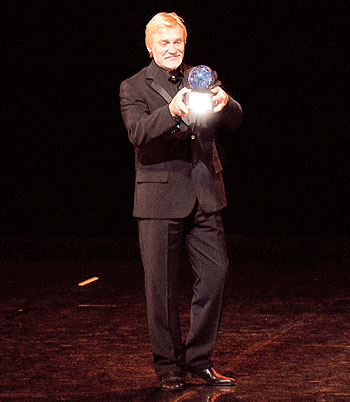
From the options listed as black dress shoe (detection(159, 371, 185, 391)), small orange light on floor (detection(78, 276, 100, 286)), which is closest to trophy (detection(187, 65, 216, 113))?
black dress shoe (detection(159, 371, 185, 391))

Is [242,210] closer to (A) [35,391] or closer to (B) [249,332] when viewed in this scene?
(B) [249,332]

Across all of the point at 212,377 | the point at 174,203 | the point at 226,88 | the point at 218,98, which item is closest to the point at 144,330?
the point at 212,377

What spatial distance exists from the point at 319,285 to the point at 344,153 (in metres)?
A: 2.26

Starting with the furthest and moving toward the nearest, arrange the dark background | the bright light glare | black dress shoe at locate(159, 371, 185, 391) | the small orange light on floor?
the dark background < the small orange light on floor < black dress shoe at locate(159, 371, 185, 391) < the bright light glare

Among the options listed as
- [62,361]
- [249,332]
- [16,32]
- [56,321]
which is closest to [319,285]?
[249,332]

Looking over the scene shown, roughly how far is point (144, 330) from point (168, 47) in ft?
5.70

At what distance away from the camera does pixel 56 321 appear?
4.92 m

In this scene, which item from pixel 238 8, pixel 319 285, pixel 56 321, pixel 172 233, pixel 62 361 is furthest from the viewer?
pixel 238 8

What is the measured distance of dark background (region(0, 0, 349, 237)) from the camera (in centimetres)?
776

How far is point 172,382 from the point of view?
3.55 metres

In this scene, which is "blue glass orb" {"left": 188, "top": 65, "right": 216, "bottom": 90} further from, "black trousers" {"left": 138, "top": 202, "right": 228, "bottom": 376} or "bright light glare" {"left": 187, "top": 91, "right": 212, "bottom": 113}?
"black trousers" {"left": 138, "top": 202, "right": 228, "bottom": 376}

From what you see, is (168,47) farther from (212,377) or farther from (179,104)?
(212,377)

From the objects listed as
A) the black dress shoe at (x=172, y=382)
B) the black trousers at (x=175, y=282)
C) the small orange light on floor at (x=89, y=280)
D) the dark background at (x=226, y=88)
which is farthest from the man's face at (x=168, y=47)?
the dark background at (x=226, y=88)

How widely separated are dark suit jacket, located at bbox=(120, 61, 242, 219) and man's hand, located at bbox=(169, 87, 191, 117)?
0.21 metres
